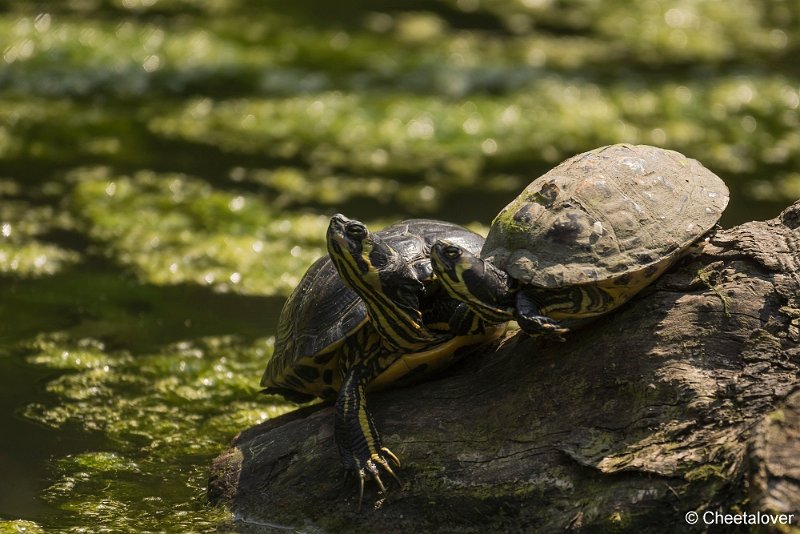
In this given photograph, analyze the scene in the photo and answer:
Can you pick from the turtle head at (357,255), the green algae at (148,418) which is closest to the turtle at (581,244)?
the turtle head at (357,255)

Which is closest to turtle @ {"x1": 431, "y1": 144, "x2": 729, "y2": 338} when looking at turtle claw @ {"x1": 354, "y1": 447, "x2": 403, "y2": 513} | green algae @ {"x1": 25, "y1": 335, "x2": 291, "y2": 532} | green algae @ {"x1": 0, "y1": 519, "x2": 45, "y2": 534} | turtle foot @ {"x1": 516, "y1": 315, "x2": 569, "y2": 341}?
turtle foot @ {"x1": 516, "y1": 315, "x2": 569, "y2": 341}

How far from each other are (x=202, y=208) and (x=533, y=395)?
3947 mm

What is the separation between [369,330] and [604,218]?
0.98 m

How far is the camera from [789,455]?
2721mm

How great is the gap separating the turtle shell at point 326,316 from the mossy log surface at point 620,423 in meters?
0.34

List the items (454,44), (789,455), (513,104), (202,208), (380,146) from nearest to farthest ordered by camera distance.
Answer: (789,455), (202,208), (380,146), (513,104), (454,44)

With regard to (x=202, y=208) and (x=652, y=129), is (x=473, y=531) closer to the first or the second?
(x=202, y=208)

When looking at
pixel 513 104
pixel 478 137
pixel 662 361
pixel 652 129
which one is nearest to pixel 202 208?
pixel 478 137

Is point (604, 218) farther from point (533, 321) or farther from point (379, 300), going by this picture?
point (379, 300)

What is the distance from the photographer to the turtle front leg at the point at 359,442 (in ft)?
11.0

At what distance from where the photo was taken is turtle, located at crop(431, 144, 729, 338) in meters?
3.11

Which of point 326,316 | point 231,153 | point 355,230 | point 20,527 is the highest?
point 231,153

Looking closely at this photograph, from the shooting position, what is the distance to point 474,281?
310 centimetres

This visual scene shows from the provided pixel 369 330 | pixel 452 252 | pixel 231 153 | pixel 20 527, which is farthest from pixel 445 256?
pixel 231 153
